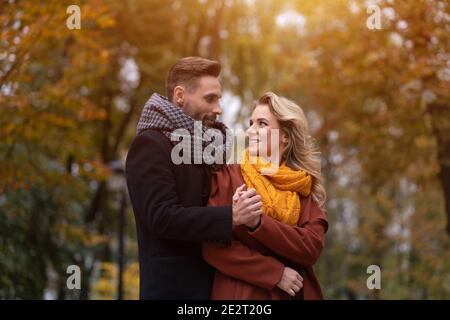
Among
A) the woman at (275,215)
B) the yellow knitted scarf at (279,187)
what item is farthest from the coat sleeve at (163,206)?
the yellow knitted scarf at (279,187)

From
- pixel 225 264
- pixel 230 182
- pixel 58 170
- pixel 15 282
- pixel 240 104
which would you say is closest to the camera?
pixel 225 264

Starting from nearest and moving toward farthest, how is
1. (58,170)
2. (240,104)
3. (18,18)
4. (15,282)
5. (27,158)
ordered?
(18,18) → (15,282) → (27,158) → (58,170) → (240,104)

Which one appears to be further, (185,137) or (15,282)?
(15,282)

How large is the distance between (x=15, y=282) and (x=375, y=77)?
780 centimetres

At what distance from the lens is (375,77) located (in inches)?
518

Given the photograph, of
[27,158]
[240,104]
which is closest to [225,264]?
[27,158]

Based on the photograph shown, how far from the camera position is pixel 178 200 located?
11.1 feet

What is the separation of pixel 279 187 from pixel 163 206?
2.02 ft

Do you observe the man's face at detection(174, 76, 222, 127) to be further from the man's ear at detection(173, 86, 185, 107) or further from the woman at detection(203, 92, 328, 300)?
the woman at detection(203, 92, 328, 300)

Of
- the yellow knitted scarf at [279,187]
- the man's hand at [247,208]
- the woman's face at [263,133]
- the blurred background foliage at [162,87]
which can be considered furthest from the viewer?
the blurred background foliage at [162,87]

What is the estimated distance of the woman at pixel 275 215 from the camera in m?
3.31

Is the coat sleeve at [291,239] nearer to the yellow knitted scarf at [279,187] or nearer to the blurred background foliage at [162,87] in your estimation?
the yellow knitted scarf at [279,187]

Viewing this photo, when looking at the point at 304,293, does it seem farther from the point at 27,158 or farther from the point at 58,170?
the point at 58,170

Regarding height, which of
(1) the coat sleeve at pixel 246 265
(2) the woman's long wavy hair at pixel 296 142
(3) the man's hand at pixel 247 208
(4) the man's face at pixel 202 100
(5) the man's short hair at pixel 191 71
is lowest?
(1) the coat sleeve at pixel 246 265
